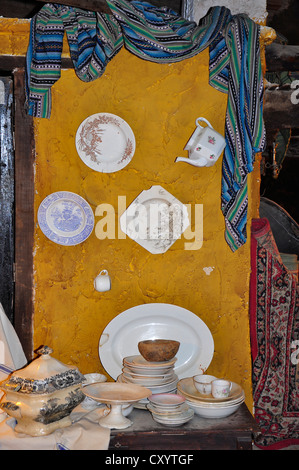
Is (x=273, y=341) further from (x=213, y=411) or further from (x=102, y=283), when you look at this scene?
(x=102, y=283)

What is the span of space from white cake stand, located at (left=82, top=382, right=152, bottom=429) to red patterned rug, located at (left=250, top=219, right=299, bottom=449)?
2.96ft

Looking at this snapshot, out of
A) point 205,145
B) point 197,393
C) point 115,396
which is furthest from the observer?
point 205,145

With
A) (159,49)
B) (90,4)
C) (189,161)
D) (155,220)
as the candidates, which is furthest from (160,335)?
(90,4)

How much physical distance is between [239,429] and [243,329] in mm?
757

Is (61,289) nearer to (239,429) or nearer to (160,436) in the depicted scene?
(160,436)

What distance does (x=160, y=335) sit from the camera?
8.24 ft

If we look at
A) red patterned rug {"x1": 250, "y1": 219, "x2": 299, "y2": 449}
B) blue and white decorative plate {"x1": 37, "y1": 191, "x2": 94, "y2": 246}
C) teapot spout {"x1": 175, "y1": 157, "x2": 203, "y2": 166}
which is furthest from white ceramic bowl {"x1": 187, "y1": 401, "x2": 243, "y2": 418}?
teapot spout {"x1": 175, "y1": 157, "x2": 203, "y2": 166}

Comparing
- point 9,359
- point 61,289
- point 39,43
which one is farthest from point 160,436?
point 39,43

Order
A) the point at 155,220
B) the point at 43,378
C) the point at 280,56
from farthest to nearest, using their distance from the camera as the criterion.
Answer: the point at 280,56
the point at 155,220
the point at 43,378

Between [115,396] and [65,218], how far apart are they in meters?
0.98

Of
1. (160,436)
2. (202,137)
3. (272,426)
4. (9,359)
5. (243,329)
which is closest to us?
(160,436)

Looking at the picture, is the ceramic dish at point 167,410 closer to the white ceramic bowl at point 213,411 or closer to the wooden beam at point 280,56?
the white ceramic bowl at point 213,411

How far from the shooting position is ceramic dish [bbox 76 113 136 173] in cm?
260

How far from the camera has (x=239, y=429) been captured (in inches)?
81.0
